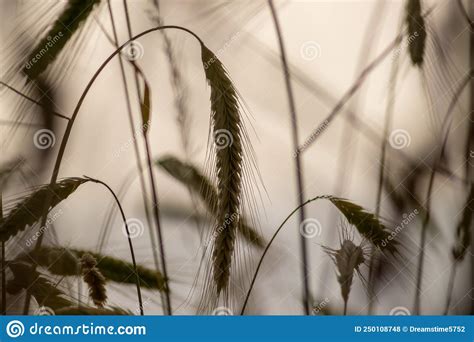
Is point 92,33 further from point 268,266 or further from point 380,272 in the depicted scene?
point 380,272

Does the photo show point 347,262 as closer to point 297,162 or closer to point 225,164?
point 297,162

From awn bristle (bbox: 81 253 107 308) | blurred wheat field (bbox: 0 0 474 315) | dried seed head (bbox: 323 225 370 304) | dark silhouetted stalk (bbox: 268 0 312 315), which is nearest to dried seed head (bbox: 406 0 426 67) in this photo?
blurred wheat field (bbox: 0 0 474 315)

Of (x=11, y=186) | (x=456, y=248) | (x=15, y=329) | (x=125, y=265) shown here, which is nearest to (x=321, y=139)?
(x=456, y=248)

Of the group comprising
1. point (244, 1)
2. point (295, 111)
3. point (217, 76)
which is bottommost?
point (217, 76)

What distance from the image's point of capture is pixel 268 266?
4.65ft

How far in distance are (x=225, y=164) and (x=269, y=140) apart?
0.29m

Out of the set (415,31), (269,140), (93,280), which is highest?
(415,31)

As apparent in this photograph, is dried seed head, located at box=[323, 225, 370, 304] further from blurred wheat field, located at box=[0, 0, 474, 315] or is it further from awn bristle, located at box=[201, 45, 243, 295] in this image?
awn bristle, located at box=[201, 45, 243, 295]

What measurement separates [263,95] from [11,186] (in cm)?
73

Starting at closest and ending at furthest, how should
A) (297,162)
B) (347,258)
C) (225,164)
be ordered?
(225,164), (347,258), (297,162)

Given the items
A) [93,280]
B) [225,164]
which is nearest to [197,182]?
[225,164]

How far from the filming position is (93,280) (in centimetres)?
124

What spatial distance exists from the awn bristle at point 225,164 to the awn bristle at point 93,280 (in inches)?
11.3

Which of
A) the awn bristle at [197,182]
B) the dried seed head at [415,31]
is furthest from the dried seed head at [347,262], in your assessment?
the dried seed head at [415,31]
